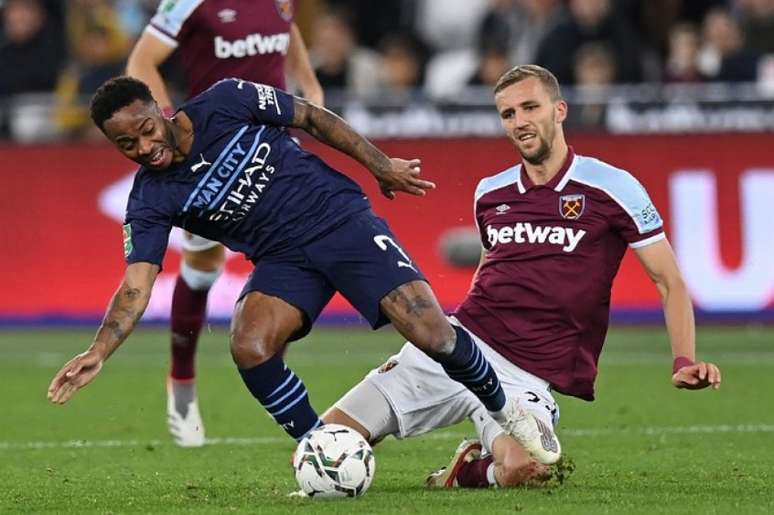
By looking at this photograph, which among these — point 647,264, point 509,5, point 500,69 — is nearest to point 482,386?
point 647,264

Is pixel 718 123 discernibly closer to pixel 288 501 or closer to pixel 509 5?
pixel 509 5

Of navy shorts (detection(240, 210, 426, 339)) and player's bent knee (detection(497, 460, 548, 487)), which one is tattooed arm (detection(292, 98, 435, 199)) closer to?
navy shorts (detection(240, 210, 426, 339))

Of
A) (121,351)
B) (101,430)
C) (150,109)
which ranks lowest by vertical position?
(121,351)

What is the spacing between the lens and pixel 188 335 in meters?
8.74

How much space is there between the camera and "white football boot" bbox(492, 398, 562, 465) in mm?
6742

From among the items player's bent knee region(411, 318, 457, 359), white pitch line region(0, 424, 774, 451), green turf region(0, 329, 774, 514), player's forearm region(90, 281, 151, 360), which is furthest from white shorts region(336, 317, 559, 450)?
white pitch line region(0, 424, 774, 451)

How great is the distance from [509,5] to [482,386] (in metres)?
10.6

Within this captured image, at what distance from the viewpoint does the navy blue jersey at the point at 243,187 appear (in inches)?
267

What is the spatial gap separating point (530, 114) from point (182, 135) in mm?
1434

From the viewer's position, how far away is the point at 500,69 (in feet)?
50.2

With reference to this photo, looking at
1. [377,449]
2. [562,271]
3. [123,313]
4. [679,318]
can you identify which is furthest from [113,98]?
[377,449]

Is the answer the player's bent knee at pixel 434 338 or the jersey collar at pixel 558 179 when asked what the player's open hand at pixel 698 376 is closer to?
the player's bent knee at pixel 434 338

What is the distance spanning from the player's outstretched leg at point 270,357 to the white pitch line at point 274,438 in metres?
1.79

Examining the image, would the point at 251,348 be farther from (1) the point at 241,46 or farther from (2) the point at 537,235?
(1) the point at 241,46
